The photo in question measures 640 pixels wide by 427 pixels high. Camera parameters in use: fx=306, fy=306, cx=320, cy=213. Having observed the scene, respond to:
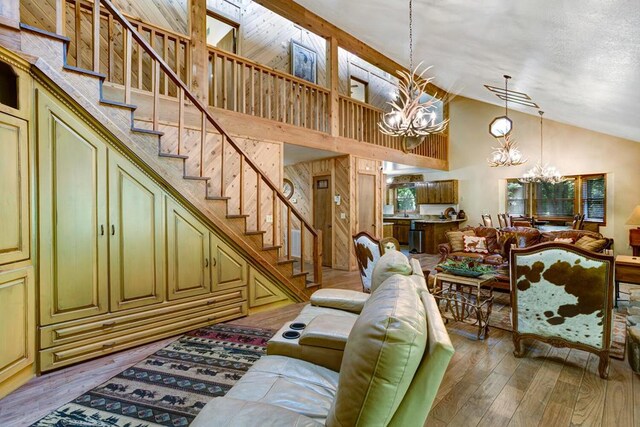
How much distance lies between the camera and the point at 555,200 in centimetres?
838

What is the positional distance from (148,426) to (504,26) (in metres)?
4.35

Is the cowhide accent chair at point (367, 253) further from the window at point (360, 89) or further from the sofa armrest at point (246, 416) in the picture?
the window at point (360, 89)

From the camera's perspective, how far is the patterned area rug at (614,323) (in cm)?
289

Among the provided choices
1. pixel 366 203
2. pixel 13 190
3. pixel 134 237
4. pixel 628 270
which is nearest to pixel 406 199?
pixel 366 203

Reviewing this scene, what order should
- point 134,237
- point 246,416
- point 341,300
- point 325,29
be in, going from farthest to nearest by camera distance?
point 325,29 → point 134,237 → point 341,300 → point 246,416

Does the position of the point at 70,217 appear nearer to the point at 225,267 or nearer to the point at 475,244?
the point at 225,267

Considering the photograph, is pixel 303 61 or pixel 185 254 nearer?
pixel 185 254

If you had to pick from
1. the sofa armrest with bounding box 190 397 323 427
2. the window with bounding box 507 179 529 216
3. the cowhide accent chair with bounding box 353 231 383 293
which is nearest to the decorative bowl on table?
the cowhide accent chair with bounding box 353 231 383 293

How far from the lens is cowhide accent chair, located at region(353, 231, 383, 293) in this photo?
12.6 feet

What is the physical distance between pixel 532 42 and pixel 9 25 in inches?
176

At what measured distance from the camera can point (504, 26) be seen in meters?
2.95

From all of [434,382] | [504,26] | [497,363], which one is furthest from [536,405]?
[504,26]

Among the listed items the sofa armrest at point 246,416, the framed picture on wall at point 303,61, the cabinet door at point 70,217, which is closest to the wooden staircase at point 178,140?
the cabinet door at point 70,217

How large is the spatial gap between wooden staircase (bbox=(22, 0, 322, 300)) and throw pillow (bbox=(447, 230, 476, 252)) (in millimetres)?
A: 3201
